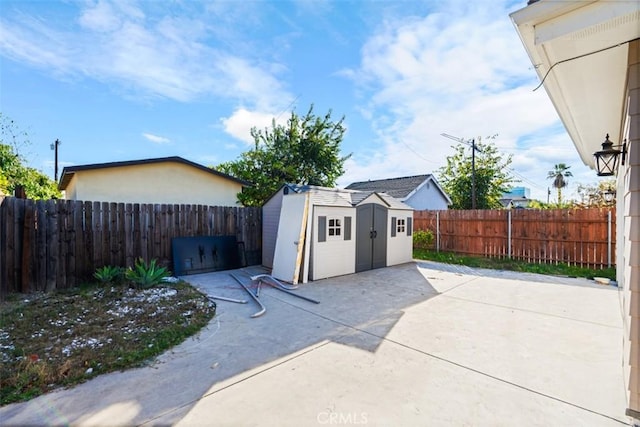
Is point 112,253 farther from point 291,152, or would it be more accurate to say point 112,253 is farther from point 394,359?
point 291,152

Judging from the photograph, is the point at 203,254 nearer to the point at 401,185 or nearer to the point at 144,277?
the point at 144,277

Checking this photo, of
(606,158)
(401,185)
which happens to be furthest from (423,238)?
(606,158)

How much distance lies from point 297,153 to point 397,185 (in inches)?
305

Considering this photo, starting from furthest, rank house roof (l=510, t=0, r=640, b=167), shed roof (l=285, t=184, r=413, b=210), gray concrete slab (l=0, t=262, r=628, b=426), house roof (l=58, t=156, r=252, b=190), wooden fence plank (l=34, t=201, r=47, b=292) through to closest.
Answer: house roof (l=58, t=156, r=252, b=190)
shed roof (l=285, t=184, r=413, b=210)
wooden fence plank (l=34, t=201, r=47, b=292)
gray concrete slab (l=0, t=262, r=628, b=426)
house roof (l=510, t=0, r=640, b=167)

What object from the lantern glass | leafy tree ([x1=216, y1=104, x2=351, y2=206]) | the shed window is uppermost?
leafy tree ([x1=216, y1=104, x2=351, y2=206])

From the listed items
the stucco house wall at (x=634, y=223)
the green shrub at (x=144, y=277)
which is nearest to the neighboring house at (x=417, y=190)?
the green shrub at (x=144, y=277)

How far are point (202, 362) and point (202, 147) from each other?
13792mm

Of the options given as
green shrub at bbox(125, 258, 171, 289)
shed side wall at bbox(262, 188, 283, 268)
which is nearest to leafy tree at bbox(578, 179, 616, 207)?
shed side wall at bbox(262, 188, 283, 268)

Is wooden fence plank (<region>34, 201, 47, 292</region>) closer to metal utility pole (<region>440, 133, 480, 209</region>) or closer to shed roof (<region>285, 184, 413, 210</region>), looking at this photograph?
shed roof (<region>285, 184, 413, 210</region>)

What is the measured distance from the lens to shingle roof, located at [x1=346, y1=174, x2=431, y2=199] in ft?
53.9

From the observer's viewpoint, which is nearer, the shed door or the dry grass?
the dry grass

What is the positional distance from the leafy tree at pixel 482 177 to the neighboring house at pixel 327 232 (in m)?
11.6

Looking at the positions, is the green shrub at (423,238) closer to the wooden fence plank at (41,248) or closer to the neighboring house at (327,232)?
the neighboring house at (327,232)

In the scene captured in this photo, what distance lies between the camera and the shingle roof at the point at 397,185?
16.4 meters
